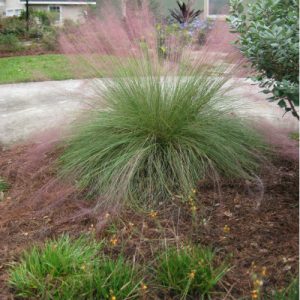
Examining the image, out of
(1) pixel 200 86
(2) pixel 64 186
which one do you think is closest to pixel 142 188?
(2) pixel 64 186

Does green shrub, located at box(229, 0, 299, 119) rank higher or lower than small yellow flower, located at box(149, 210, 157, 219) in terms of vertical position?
higher

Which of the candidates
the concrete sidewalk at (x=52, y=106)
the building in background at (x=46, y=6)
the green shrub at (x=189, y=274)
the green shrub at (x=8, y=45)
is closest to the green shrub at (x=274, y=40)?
the concrete sidewalk at (x=52, y=106)

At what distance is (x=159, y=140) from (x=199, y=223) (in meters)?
0.82

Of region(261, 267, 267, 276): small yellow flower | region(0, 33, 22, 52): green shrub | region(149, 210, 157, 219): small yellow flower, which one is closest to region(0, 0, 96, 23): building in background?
region(0, 33, 22, 52): green shrub

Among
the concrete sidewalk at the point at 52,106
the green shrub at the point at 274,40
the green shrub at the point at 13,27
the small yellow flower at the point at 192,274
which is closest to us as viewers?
the small yellow flower at the point at 192,274

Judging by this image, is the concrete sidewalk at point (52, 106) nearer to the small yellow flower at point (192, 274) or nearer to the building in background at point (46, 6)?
the small yellow flower at point (192, 274)

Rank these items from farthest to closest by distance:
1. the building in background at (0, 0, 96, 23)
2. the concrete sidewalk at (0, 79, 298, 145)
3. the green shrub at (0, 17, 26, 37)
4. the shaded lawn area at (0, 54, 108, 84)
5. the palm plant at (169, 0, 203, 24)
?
the building in background at (0, 0, 96, 23) → the green shrub at (0, 17, 26, 37) → the shaded lawn area at (0, 54, 108, 84) → the palm plant at (169, 0, 203, 24) → the concrete sidewalk at (0, 79, 298, 145)

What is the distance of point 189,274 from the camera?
2203mm

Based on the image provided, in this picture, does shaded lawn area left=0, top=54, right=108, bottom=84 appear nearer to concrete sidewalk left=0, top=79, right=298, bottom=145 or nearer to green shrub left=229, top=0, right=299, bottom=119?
concrete sidewalk left=0, top=79, right=298, bottom=145

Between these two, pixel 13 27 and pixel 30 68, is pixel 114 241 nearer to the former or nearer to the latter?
pixel 30 68

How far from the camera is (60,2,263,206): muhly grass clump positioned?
Answer: 328 centimetres

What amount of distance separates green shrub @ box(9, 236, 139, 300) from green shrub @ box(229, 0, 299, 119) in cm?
126

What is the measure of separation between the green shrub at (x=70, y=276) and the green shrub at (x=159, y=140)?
0.80 m

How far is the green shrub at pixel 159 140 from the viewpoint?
10.7 ft
